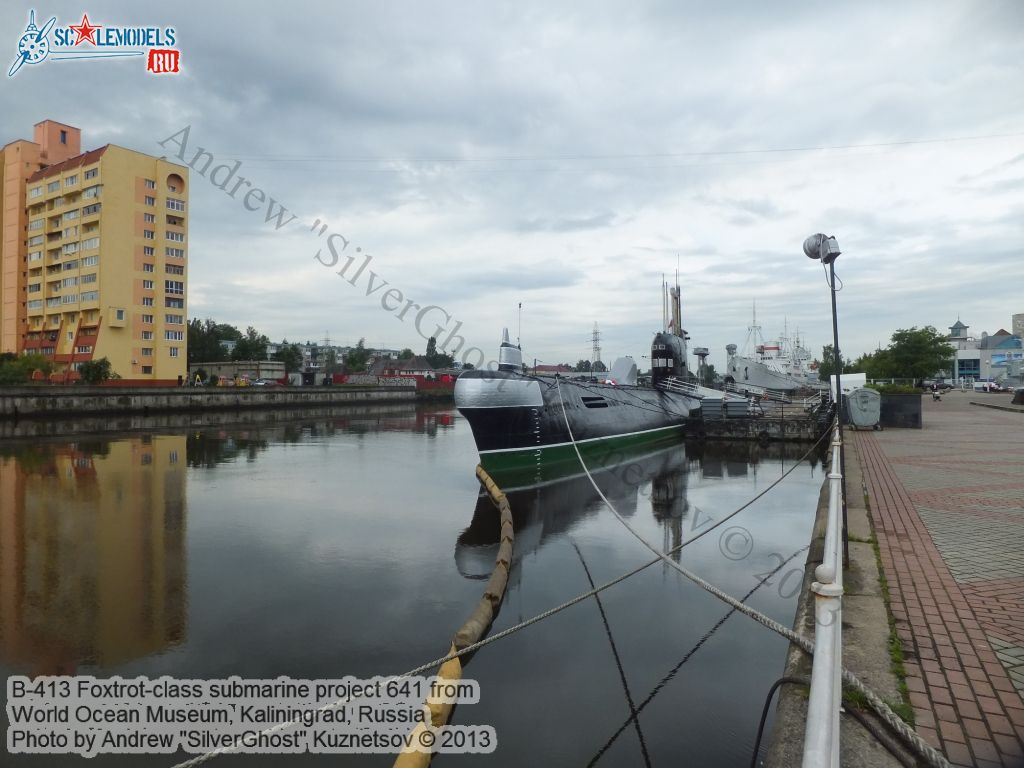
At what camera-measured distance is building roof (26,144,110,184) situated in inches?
1988

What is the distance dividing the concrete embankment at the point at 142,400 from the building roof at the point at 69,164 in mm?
21954

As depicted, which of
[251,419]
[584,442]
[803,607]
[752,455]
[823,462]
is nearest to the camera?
[803,607]

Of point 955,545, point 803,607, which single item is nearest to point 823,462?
point 955,545

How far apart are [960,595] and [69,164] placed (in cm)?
6894

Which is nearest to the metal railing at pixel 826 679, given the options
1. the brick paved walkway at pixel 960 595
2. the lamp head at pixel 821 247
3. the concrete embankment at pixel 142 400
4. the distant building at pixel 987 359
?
the brick paved walkway at pixel 960 595

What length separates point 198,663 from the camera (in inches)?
243

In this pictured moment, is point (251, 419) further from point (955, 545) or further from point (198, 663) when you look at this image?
point (955, 545)

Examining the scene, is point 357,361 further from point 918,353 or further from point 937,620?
point 937,620

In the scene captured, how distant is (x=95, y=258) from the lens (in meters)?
51.0

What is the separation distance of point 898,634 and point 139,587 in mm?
9231

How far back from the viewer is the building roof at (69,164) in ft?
166

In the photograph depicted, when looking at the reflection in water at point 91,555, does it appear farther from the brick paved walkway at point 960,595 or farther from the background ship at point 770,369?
the background ship at point 770,369

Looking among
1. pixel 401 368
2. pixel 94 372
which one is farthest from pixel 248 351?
pixel 94 372

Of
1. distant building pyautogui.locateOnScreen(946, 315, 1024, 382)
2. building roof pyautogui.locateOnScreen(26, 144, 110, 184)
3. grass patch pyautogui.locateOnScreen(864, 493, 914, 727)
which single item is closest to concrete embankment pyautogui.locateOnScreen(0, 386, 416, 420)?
building roof pyautogui.locateOnScreen(26, 144, 110, 184)
